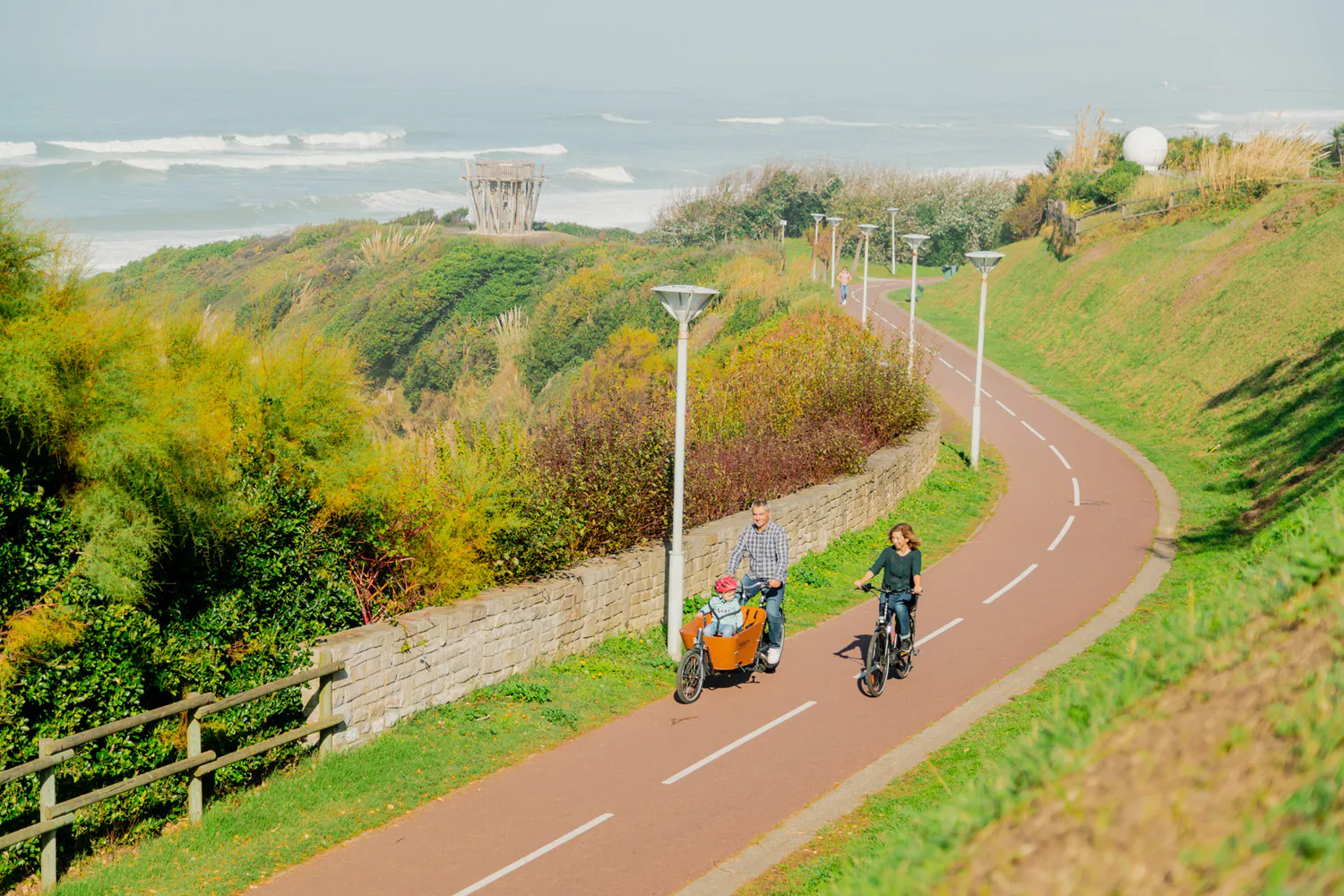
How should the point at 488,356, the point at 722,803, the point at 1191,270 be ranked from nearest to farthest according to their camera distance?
the point at 722,803, the point at 1191,270, the point at 488,356

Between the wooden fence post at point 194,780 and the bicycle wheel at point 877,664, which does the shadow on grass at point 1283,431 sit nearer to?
the bicycle wheel at point 877,664

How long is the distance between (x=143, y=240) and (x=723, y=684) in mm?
70102

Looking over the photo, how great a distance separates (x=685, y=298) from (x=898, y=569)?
12.6ft

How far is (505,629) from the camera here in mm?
12297

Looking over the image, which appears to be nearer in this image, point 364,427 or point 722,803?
point 722,803

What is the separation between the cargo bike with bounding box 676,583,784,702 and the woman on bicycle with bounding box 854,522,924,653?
1208mm

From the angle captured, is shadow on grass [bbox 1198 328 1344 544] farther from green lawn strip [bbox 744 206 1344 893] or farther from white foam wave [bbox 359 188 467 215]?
white foam wave [bbox 359 188 467 215]

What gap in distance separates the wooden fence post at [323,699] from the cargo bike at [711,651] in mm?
3531

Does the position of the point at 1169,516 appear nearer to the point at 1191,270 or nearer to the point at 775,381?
the point at 775,381

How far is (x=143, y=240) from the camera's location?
237 ft

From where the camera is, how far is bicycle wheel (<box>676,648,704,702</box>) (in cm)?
1196

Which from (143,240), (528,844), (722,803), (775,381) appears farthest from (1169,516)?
(143,240)

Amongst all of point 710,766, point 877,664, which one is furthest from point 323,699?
point 877,664

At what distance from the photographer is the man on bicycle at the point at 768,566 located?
12.7 metres
